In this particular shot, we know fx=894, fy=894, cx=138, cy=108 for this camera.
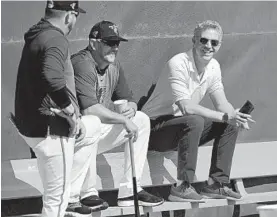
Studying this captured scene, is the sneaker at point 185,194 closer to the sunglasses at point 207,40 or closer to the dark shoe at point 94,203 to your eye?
the dark shoe at point 94,203

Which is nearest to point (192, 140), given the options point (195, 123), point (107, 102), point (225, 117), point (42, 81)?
point (195, 123)

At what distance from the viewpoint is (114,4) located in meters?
5.41

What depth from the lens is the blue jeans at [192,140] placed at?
5.02 m

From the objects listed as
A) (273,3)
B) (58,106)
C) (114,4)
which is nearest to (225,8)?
(273,3)

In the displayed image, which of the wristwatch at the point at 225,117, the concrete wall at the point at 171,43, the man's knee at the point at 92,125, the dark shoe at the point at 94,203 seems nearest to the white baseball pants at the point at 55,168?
the man's knee at the point at 92,125

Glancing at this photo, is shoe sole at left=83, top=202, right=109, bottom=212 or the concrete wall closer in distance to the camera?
shoe sole at left=83, top=202, right=109, bottom=212

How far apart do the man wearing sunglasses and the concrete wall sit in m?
0.30

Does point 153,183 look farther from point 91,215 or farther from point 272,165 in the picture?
point 272,165

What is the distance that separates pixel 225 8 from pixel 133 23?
0.64 metres

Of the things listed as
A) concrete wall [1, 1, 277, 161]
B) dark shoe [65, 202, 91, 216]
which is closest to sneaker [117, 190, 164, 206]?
dark shoe [65, 202, 91, 216]

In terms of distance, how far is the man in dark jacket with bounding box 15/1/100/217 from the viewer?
436 centimetres

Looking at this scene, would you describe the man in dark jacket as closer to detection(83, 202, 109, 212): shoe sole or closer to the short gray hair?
detection(83, 202, 109, 212): shoe sole

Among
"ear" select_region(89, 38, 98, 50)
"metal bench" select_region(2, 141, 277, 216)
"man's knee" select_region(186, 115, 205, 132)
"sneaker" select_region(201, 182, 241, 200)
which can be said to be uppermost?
"ear" select_region(89, 38, 98, 50)

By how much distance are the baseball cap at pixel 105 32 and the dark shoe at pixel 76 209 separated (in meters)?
0.91
